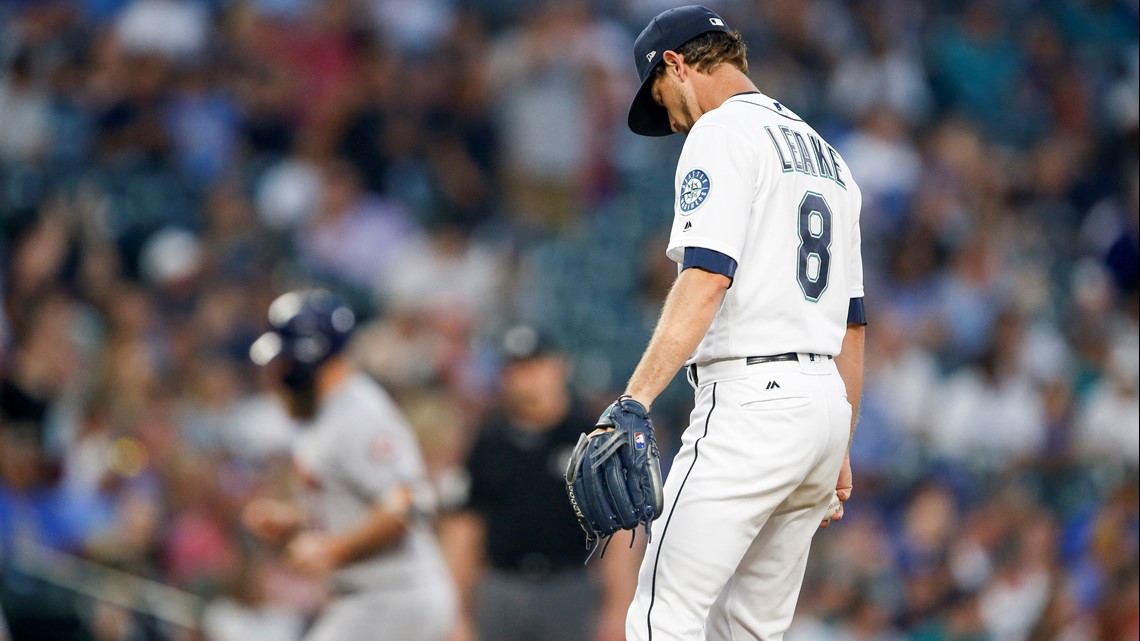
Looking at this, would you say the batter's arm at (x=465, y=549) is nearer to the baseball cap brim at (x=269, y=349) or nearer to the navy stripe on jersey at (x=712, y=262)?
the baseball cap brim at (x=269, y=349)

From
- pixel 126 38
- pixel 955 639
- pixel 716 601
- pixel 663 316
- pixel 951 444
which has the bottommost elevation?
pixel 955 639

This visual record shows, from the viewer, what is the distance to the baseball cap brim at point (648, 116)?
4414mm

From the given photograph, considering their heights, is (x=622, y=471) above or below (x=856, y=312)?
below

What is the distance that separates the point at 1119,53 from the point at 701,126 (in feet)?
35.1

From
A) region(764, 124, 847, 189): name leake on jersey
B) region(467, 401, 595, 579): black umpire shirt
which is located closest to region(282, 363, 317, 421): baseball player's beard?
region(467, 401, 595, 579): black umpire shirt

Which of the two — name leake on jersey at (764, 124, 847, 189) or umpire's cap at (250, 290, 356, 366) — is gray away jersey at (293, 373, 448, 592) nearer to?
umpire's cap at (250, 290, 356, 366)

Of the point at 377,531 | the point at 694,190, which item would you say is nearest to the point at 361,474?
the point at 377,531

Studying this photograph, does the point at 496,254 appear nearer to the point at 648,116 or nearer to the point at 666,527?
the point at 648,116

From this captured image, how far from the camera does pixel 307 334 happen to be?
19.8 feet

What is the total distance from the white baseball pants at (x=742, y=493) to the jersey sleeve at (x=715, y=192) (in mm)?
381

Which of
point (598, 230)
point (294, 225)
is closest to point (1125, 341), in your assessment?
point (598, 230)

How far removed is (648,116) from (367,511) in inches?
95.4

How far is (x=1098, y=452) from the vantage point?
9742 millimetres

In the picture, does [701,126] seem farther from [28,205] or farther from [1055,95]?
[1055,95]
